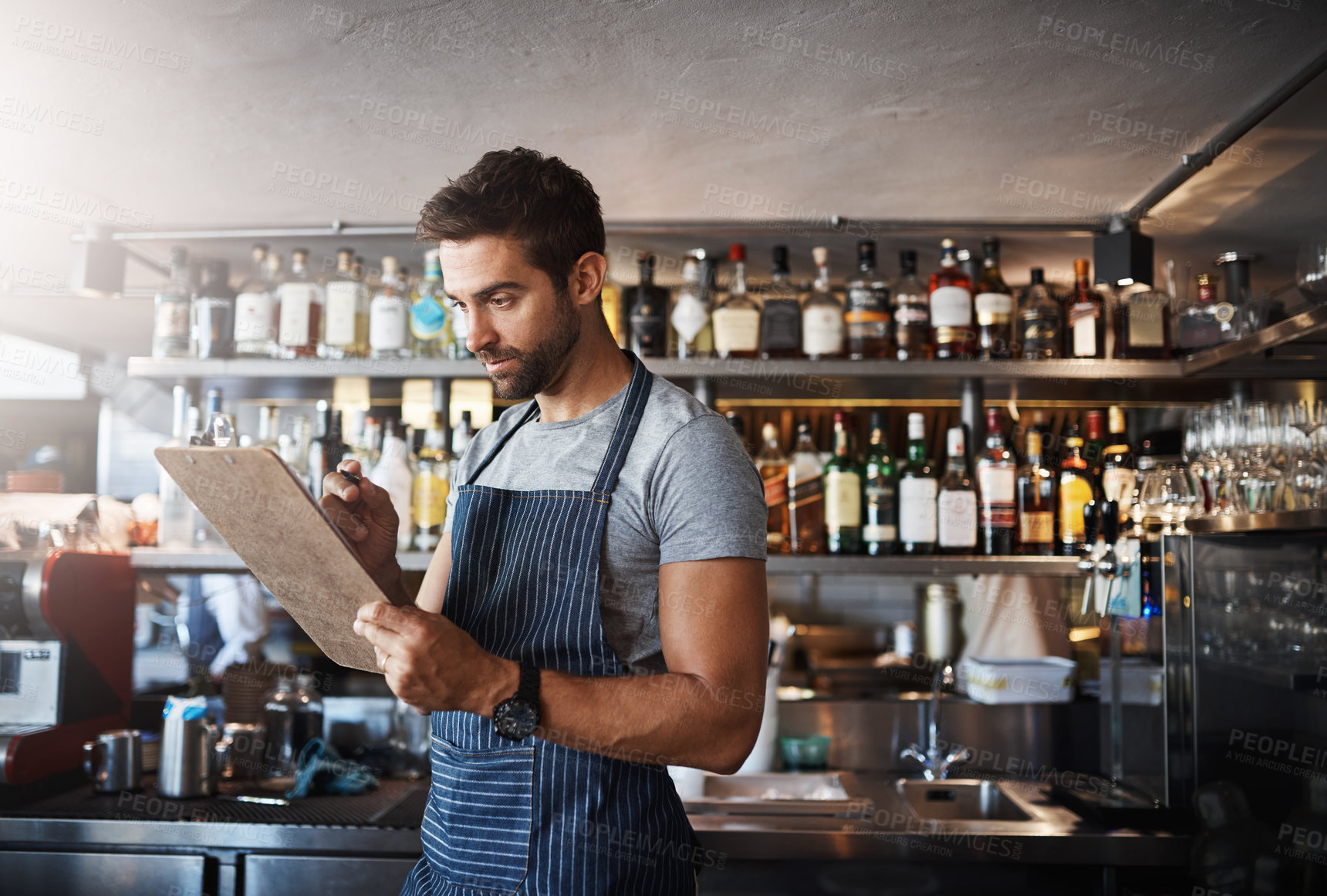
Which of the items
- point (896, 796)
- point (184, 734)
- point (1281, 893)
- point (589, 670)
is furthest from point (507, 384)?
point (1281, 893)

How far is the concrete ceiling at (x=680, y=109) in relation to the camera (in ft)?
4.97

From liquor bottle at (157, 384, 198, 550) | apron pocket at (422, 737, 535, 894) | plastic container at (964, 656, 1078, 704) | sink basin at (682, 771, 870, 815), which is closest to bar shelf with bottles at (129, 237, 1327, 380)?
liquor bottle at (157, 384, 198, 550)

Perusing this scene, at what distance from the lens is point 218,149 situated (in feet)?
6.70

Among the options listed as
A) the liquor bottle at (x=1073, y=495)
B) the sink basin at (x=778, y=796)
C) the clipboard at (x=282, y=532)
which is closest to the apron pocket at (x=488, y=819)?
the clipboard at (x=282, y=532)

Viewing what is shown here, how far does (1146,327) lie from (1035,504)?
0.51 metres

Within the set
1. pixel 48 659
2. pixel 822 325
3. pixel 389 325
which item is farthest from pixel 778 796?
pixel 48 659

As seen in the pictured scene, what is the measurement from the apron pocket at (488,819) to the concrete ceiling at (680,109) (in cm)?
111

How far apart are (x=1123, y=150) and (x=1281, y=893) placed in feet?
4.86

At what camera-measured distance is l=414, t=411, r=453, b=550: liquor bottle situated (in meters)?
2.42

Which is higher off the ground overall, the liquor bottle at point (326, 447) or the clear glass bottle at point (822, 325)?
the clear glass bottle at point (822, 325)

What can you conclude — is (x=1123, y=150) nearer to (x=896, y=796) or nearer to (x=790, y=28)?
(x=790, y=28)

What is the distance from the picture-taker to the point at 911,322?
7.84 feet

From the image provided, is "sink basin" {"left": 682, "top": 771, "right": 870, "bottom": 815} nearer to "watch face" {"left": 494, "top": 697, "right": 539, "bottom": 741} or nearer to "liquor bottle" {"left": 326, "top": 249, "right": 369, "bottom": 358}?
"watch face" {"left": 494, "top": 697, "right": 539, "bottom": 741}

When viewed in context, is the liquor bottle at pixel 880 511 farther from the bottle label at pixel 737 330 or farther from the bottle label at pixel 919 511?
the bottle label at pixel 737 330
